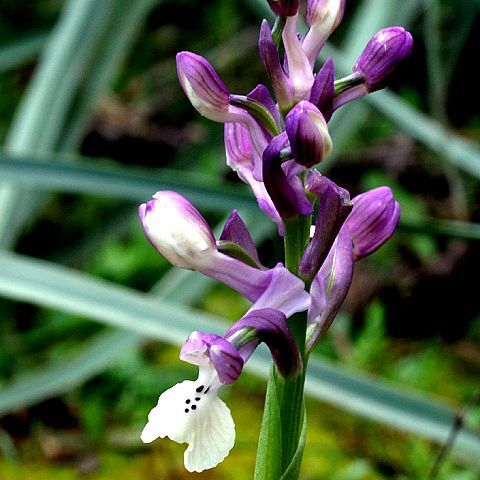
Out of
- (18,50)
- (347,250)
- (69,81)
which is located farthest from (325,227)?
(18,50)

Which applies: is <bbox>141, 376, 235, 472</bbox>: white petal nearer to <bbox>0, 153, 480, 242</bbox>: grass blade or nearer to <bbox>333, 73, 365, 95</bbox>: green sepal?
<bbox>333, 73, 365, 95</bbox>: green sepal

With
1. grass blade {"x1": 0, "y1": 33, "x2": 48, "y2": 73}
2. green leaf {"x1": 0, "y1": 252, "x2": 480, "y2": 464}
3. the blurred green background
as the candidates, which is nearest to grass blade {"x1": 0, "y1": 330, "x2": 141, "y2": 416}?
the blurred green background

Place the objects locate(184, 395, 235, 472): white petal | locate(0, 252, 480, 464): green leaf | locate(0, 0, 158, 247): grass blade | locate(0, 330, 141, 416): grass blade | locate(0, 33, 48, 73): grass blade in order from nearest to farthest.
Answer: locate(184, 395, 235, 472): white petal → locate(0, 252, 480, 464): green leaf → locate(0, 330, 141, 416): grass blade → locate(0, 0, 158, 247): grass blade → locate(0, 33, 48, 73): grass blade

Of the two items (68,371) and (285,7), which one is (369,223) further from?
(68,371)

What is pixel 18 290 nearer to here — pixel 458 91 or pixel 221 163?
pixel 221 163

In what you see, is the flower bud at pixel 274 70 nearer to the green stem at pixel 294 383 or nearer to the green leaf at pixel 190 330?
the green stem at pixel 294 383

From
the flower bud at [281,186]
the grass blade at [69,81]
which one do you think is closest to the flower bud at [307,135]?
the flower bud at [281,186]
